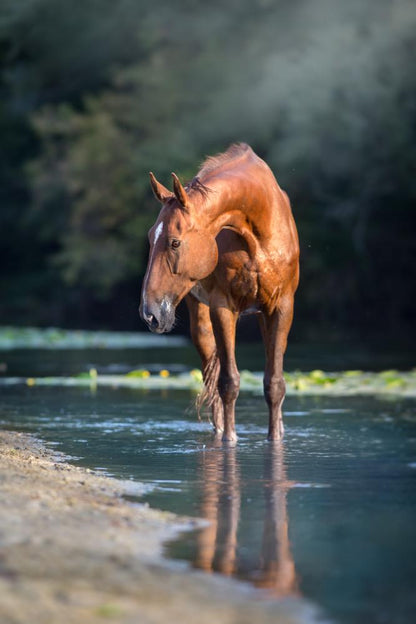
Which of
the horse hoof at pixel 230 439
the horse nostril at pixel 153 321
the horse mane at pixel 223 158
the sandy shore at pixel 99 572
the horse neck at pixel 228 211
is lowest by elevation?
the sandy shore at pixel 99 572

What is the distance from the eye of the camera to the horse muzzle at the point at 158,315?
696 centimetres

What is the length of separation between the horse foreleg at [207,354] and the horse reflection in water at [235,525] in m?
1.21

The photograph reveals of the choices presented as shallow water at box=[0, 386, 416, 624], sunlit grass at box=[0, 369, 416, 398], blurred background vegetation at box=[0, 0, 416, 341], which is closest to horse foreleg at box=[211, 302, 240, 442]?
shallow water at box=[0, 386, 416, 624]

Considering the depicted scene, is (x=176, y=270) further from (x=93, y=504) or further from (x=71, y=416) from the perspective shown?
(x=71, y=416)

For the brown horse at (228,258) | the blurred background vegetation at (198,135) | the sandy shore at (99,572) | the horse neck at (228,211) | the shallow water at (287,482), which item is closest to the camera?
the sandy shore at (99,572)

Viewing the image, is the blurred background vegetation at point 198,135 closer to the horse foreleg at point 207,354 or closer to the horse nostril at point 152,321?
the horse foreleg at point 207,354

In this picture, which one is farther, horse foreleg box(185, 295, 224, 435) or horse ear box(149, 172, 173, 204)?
horse foreleg box(185, 295, 224, 435)

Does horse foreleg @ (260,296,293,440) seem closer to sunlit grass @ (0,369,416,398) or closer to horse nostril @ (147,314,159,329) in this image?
horse nostril @ (147,314,159,329)

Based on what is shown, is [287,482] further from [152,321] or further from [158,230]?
[158,230]

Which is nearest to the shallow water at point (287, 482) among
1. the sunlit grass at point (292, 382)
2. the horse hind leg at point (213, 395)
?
the horse hind leg at point (213, 395)

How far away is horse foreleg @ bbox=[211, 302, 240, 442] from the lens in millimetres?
7648

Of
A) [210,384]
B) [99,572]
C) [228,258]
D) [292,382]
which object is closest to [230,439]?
[210,384]

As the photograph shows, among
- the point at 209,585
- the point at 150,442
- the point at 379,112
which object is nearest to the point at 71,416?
the point at 150,442

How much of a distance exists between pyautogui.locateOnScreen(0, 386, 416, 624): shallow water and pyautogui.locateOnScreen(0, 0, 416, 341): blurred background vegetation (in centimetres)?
1464
